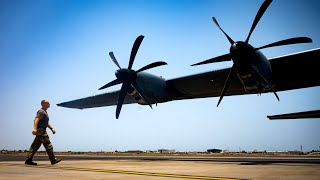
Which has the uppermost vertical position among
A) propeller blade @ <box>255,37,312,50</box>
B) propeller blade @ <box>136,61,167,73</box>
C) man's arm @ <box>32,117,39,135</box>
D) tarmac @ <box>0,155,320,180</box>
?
propeller blade @ <box>136,61,167,73</box>

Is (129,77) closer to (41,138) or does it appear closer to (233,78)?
(233,78)

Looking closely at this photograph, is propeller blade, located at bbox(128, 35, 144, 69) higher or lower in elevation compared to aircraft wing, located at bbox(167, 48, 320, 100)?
higher

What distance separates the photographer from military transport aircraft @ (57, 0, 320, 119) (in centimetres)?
1305

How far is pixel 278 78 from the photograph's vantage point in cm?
1728

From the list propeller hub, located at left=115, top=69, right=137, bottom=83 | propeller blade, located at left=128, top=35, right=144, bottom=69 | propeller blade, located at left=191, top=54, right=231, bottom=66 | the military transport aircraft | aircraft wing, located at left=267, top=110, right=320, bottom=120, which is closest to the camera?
aircraft wing, located at left=267, top=110, right=320, bottom=120

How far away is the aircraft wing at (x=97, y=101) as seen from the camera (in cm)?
2367

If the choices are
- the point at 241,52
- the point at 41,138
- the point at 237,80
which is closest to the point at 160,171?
the point at 41,138

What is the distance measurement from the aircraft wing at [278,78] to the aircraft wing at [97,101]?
483cm

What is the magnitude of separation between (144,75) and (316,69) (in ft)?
32.7

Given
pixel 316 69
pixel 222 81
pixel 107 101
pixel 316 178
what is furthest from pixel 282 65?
pixel 107 101

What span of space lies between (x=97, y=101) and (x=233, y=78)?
14719 millimetres

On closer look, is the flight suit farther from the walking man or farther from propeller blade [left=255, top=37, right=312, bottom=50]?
propeller blade [left=255, top=37, right=312, bottom=50]

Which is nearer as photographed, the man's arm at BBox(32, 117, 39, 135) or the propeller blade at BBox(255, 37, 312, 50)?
the man's arm at BBox(32, 117, 39, 135)

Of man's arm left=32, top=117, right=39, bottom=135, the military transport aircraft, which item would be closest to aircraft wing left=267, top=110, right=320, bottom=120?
the military transport aircraft
